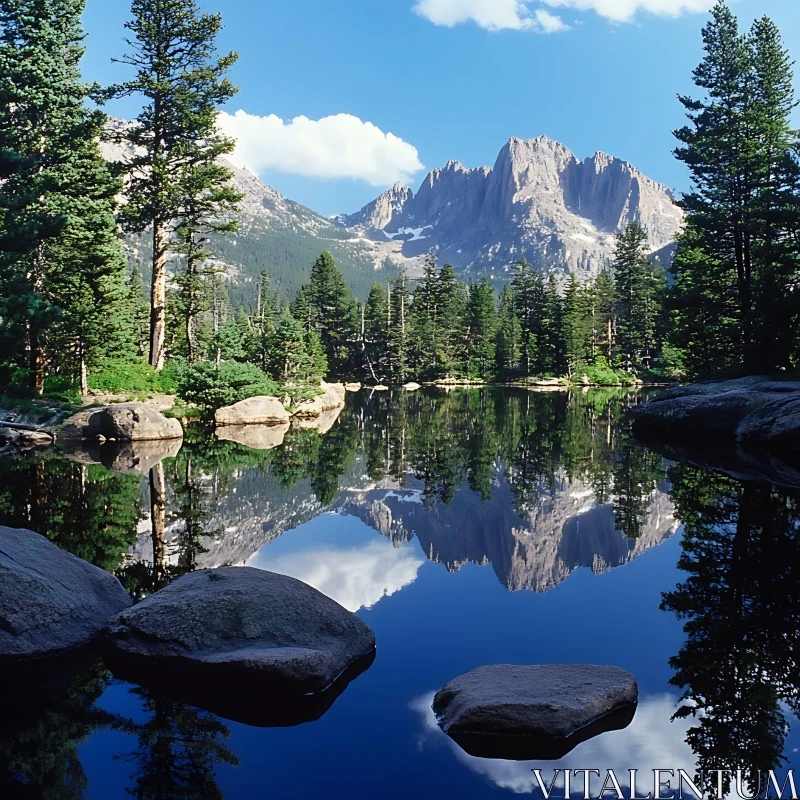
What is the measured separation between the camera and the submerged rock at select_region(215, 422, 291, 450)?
58.8ft

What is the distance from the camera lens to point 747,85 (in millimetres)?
25828

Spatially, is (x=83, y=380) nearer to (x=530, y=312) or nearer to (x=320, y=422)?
(x=320, y=422)

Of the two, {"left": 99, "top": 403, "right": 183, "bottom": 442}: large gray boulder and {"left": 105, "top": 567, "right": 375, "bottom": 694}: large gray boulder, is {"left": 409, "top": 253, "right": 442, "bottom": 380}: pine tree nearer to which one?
{"left": 99, "top": 403, "right": 183, "bottom": 442}: large gray boulder

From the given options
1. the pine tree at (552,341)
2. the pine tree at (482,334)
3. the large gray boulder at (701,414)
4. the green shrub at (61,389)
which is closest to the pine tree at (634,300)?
the pine tree at (552,341)

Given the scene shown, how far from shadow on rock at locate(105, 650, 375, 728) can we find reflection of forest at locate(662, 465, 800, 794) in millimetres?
2242

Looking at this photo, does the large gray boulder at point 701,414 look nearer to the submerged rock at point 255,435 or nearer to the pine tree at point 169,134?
the submerged rock at point 255,435

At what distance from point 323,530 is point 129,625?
4.14m

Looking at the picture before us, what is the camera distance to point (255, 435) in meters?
20.5

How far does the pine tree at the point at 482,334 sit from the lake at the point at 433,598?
58954 mm

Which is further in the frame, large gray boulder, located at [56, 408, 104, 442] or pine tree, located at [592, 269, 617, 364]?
pine tree, located at [592, 269, 617, 364]

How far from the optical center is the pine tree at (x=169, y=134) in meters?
26.7

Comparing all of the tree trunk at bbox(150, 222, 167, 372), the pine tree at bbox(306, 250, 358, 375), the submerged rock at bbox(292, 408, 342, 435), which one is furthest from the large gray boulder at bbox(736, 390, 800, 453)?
the pine tree at bbox(306, 250, 358, 375)

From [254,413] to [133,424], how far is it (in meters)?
6.27

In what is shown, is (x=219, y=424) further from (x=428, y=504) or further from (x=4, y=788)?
(x=4, y=788)
